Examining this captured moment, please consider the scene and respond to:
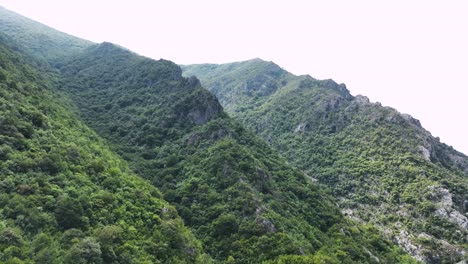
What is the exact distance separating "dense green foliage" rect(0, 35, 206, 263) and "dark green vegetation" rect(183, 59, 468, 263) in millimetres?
64402

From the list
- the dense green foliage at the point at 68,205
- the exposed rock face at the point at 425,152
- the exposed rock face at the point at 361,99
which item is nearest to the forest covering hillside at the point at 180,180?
the dense green foliage at the point at 68,205

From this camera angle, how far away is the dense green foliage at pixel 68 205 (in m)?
38.8

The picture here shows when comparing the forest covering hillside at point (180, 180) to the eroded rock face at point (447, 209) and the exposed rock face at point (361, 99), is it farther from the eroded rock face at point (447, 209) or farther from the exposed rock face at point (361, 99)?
the exposed rock face at point (361, 99)

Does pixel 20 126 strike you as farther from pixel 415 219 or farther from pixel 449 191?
pixel 449 191

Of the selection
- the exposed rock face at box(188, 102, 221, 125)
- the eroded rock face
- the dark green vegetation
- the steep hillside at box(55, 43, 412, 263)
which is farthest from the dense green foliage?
the eroded rock face

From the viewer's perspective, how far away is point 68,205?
4434cm

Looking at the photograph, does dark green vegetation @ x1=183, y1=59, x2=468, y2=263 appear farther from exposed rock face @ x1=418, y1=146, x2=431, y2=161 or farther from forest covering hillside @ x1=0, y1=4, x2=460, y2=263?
forest covering hillside @ x1=0, y1=4, x2=460, y2=263

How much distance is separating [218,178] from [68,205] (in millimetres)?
33542

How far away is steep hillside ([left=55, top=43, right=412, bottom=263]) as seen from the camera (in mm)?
60344

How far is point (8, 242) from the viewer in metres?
35.4

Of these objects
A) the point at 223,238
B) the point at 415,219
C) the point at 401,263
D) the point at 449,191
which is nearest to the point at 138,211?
the point at 223,238

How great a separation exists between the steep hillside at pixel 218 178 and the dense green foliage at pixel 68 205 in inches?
315

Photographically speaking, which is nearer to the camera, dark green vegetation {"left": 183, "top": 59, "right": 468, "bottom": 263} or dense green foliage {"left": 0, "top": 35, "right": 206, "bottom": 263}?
dense green foliage {"left": 0, "top": 35, "right": 206, "bottom": 263}

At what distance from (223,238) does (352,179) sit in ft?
222
